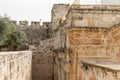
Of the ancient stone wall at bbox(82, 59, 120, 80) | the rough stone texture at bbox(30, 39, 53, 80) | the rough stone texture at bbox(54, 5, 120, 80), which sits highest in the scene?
the rough stone texture at bbox(54, 5, 120, 80)

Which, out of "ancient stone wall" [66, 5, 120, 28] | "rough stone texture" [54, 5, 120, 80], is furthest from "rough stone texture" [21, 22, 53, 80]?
"ancient stone wall" [66, 5, 120, 28]

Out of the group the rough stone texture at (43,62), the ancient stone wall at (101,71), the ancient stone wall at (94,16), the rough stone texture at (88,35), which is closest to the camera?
the ancient stone wall at (101,71)

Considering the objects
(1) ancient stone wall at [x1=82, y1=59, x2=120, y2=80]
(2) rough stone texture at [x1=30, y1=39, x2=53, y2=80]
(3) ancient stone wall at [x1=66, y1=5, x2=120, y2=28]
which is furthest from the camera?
(2) rough stone texture at [x1=30, y1=39, x2=53, y2=80]

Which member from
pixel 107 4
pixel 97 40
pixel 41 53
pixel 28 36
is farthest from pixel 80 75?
pixel 28 36

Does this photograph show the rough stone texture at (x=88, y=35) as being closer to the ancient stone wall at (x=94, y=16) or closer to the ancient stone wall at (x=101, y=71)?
the ancient stone wall at (x=94, y=16)

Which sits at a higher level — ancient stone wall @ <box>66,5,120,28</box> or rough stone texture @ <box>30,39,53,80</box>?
ancient stone wall @ <box>66,5,120,28</box>

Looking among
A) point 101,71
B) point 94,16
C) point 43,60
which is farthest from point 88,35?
point 43,60

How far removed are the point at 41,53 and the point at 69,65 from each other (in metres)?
11.9

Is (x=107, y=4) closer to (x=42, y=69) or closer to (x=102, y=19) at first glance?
(x=102, y=19)

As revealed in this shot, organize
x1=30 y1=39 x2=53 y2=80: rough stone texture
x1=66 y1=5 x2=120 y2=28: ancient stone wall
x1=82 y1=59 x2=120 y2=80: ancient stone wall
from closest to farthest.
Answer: x1=82 y1=59 x2=120 y2=80: ancient stone wall
x1=66 y1=5 x2=120 y2=28: ancient stone wall
x1=30 y1=39 x2=53 y2=80: rough stone texture

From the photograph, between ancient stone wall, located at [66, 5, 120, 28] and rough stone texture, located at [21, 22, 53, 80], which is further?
rough stone texture, located at [21, 22, 53, 80]

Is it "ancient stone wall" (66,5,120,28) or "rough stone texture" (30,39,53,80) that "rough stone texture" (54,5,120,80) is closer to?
"ancient stone wall" (66,5,120,28)

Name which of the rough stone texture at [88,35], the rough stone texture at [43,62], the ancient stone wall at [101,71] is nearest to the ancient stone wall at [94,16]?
the rough stone texture at [88,35]

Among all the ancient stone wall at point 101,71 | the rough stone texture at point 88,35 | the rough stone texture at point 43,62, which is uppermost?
the rough stone texture at point 88,35
